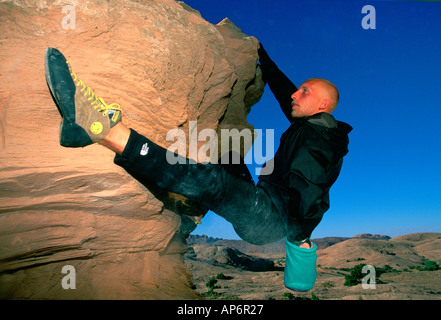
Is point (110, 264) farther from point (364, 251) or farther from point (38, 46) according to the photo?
point (364, 251)

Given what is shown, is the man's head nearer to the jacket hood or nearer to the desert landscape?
the jacket hood

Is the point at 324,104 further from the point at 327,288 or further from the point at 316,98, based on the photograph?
the point at 327,288

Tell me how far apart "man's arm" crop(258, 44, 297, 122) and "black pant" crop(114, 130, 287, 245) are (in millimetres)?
2195

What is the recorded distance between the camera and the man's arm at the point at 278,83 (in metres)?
4.19

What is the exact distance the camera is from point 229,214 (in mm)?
2488

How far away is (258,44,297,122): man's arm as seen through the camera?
4191 millimetres

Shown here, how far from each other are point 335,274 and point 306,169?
13.3m

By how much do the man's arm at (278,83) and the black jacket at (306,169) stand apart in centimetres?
149

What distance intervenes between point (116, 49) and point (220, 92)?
1747 mm

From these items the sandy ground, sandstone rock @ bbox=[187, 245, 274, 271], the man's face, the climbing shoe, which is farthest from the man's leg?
Answer: sandstone rock @ bbox=[187, 245, 274, 271]

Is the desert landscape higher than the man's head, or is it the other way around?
the man's head

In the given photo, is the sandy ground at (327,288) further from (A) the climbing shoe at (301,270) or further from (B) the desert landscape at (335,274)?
(A) the climbing shoe at (301,270)

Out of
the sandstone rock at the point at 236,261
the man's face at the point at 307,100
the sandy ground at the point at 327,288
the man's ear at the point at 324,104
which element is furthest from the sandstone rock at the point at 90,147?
the sandstone rock at the point at 236,261

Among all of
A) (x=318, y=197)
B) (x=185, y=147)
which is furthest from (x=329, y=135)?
(x=185, y=147)
